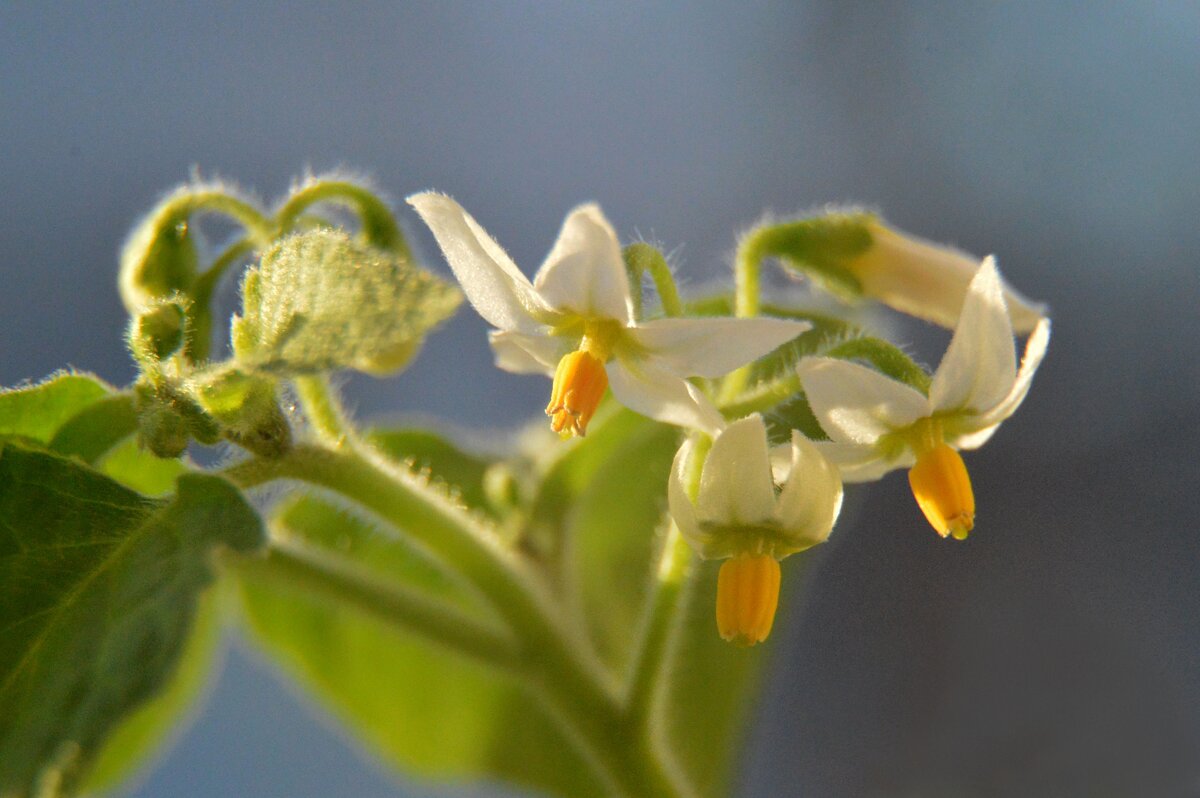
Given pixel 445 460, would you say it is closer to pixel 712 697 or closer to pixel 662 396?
pixel 712 697

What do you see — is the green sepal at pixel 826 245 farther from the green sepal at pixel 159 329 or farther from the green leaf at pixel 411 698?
the green leaf at pixel 411 698

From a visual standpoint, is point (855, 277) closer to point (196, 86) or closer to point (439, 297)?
point (439, 297)

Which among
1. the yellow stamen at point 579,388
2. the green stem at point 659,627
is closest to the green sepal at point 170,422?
the yellow stamen at point 579,388

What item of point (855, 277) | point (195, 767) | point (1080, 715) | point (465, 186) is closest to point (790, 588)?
point (855, 277)

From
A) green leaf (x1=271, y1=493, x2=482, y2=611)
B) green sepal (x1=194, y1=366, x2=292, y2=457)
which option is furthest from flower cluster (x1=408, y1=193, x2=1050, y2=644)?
green leaf (x1=271, y1=493, x2=482, y2=611)

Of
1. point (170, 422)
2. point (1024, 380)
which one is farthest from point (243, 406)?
point (1024, 380)

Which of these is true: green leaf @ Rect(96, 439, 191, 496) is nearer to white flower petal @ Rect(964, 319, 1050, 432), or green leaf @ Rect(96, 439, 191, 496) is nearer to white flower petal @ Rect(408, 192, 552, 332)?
white flower petal @ Rect(408, 192, 552, 332)
